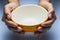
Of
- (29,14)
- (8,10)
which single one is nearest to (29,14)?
(29,14)

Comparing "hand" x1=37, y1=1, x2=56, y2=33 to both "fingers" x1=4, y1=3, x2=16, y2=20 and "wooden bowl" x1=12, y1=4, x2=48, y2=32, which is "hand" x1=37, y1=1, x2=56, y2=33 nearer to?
"wooden bowl" x1=12, y1=4, x2=48, y2=32

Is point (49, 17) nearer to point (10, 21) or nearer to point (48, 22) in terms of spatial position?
point (48, 22)

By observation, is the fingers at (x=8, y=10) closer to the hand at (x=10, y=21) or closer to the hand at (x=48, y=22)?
the hand at (x=10, y=21)

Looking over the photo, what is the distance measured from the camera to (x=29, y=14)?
669 millimetres

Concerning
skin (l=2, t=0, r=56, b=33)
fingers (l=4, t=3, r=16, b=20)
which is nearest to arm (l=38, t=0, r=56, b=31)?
skin (l=2, t=0, r=56, b=33)

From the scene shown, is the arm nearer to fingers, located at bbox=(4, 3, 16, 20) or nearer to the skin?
the skin

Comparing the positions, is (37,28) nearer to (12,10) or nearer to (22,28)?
(22,28)

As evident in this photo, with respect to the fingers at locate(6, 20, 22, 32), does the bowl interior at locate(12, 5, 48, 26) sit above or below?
above

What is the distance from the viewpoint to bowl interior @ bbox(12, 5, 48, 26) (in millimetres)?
621

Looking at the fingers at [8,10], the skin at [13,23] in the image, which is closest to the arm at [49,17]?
the skin at [13,23]

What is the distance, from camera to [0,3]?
0.82 m

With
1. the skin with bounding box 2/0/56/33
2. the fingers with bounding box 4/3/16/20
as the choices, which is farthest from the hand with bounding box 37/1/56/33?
the fingers with bounding box 4/3/16/20

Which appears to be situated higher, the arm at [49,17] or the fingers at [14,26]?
the arm at [49,17]

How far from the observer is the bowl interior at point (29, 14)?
2.04 ft
